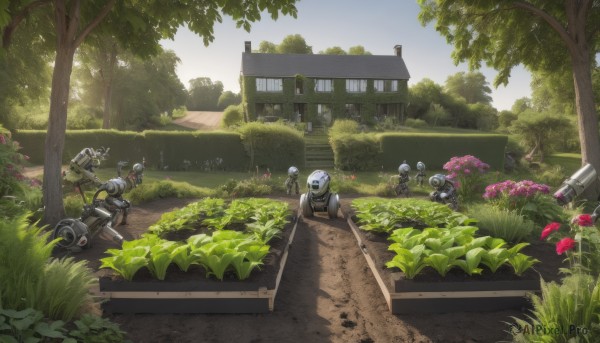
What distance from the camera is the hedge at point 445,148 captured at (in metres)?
21.5

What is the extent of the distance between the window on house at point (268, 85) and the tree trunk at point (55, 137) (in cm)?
3041

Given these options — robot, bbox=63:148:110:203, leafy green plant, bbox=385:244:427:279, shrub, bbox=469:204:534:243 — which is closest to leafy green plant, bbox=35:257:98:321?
leafy green plant, bbox=385:244:427:279

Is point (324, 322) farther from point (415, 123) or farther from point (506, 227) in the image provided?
point (415, 123)

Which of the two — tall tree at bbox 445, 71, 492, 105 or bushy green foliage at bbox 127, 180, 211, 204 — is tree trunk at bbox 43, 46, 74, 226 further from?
tall tree at bbox 445, 71, 492, 105

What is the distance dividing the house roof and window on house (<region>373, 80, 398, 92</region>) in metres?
0.53

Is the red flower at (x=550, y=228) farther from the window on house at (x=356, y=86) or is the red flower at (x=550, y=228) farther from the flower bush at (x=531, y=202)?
the window on house at (x=356, y=86)

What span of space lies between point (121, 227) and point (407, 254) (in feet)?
23.0

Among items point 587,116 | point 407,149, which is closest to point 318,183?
point 587,116

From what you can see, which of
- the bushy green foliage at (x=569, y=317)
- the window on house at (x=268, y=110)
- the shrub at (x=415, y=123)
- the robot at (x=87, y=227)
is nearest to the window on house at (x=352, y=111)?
the shrub at (x=415, y=123)

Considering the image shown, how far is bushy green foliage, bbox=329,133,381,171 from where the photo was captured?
20125 millimetres

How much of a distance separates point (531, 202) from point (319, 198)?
4.78 meters

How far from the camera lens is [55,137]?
8523 mm

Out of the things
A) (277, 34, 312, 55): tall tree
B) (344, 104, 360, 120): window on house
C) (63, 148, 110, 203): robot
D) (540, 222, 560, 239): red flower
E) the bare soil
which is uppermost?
(277, 34, 312, 55): tall tree

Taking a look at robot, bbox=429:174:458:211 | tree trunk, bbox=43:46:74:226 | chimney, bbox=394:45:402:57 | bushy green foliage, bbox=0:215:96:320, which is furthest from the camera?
chimney, bbox=394:45:402:57
